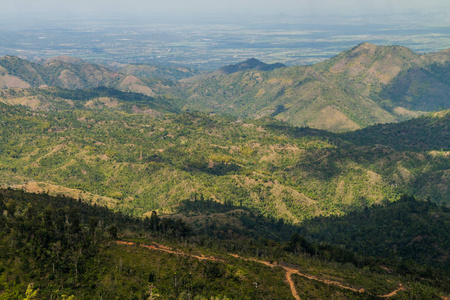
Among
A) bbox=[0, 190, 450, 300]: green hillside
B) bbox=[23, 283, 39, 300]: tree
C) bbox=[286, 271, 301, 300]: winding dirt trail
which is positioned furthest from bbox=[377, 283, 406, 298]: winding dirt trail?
bbox=[23, 283, 39, 300]: tree

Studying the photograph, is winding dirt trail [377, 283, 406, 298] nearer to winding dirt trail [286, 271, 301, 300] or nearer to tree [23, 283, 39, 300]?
winding dirt trail [286, 271, 301, 300]

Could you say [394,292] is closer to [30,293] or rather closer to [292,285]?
[292,285]

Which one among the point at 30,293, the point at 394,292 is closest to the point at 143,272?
the point at 30,293

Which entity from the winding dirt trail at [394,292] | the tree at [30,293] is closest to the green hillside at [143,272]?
the tree at [30,293]

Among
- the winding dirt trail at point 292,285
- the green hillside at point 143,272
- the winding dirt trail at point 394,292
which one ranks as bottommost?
the winding dirt trail at point 394,292

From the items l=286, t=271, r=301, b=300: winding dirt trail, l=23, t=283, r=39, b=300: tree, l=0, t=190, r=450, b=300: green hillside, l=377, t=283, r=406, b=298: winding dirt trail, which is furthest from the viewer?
l=377, t=283, r=406, b=298: winding dirt trail

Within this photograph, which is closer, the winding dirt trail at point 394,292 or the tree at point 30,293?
the tree at point 30,293

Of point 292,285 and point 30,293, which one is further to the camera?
point 292,285

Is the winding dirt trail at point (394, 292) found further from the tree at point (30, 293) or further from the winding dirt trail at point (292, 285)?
the tree at point (30, 293)

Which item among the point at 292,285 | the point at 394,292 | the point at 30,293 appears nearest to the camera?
the point at 30,293

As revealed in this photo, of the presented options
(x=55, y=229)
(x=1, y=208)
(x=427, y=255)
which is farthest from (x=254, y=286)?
(x=427, y=255)

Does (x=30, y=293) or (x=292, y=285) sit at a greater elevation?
(x=30, y=293)

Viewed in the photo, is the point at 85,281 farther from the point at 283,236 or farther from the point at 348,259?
the point at 283,236
